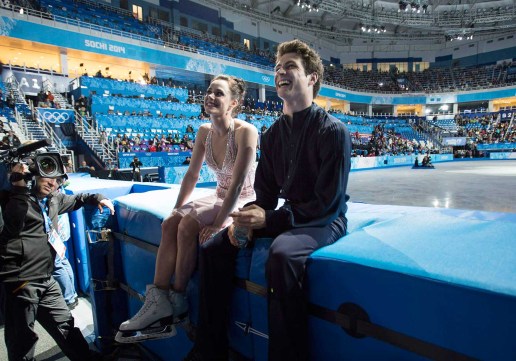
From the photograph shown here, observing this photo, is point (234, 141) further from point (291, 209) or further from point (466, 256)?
point (466, 256)

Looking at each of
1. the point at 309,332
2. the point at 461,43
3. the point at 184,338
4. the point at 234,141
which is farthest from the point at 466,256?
the point at 461,43

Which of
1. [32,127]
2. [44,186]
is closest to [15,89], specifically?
[32,127]

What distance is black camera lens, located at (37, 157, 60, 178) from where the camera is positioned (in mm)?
1849

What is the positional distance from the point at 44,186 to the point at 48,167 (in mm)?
265

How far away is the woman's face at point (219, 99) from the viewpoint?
6.24 feet

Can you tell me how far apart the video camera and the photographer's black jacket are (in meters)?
0.18

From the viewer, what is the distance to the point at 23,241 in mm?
1979

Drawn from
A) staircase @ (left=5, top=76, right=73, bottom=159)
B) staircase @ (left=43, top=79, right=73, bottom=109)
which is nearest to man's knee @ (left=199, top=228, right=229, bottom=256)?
staircase @ (left=5, top=76, right=73, bottom=159)

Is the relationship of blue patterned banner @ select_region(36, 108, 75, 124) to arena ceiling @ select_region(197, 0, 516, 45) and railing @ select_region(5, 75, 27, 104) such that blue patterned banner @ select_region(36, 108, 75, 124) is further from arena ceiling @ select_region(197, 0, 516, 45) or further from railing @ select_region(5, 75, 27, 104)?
arena ceiling @ select_region(197, 0, 516, 45)

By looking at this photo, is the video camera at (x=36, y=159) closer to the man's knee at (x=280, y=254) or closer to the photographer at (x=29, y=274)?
the photographer at (x=29, y=274)

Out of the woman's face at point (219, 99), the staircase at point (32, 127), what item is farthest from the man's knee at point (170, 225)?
the staircase at point (32, 127)

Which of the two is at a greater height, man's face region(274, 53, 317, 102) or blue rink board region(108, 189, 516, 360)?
man's face region(274, 53, 317, 102)

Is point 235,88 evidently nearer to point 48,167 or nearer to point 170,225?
point 170,225

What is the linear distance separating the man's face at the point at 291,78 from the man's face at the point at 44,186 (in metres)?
1.72
